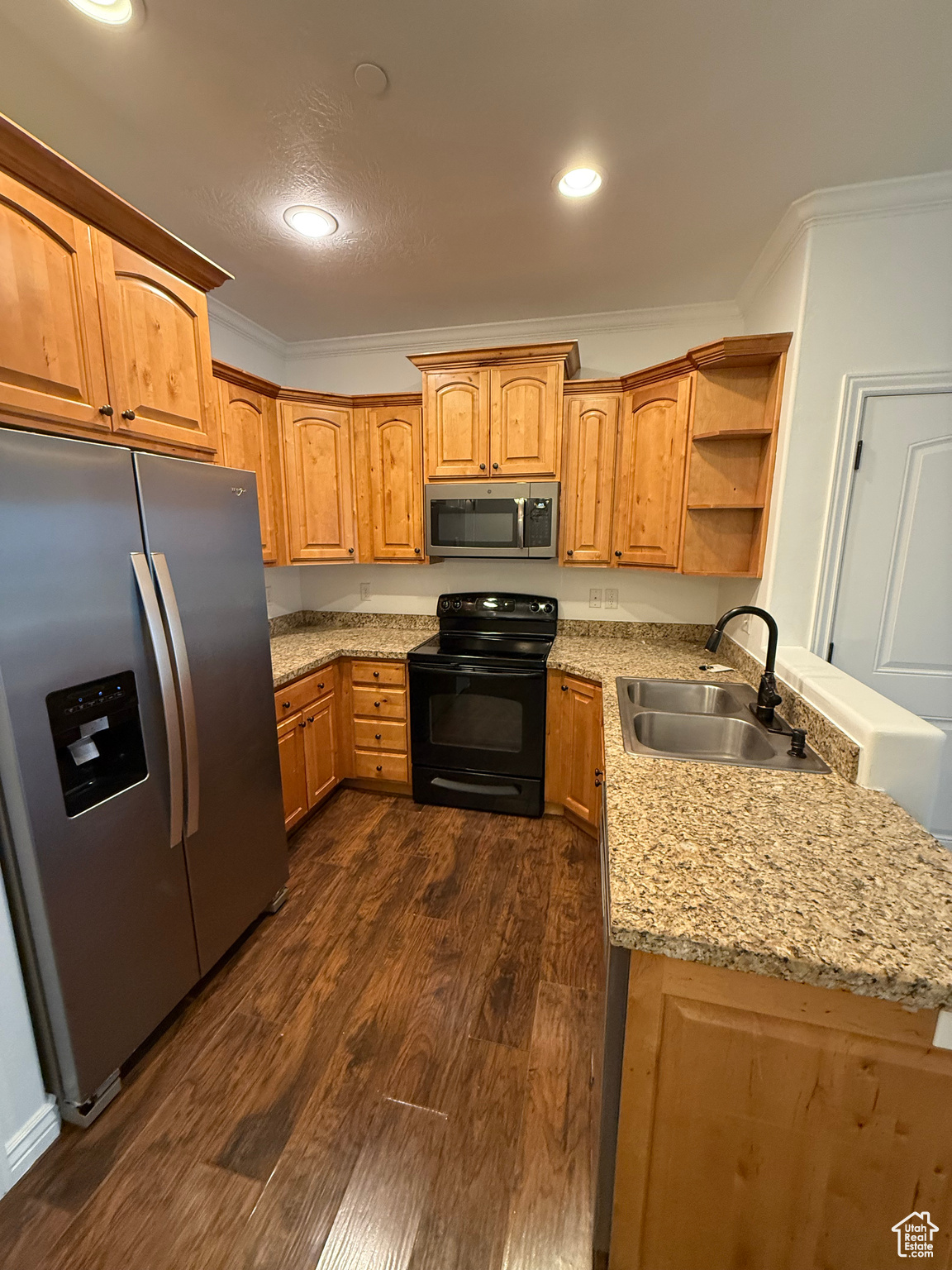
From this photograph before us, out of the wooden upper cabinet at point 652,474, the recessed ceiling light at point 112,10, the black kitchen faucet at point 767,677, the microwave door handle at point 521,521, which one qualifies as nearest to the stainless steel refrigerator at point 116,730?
the recessed ceiling light at point 112,10

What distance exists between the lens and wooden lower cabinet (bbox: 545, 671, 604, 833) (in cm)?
232

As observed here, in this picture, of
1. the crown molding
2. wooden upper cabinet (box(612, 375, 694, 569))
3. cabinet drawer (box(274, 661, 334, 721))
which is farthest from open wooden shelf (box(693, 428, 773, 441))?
the crown molding

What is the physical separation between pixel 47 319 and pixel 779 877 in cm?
205

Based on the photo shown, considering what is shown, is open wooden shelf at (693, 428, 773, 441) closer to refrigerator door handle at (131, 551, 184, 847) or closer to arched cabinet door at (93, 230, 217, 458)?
arched cabinet door at (93, 230, 217, 458)

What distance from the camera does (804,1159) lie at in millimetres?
792

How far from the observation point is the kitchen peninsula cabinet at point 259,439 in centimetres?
238

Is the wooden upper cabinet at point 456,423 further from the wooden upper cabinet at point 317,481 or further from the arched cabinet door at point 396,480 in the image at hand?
the wooden upper cabinet at point 317,481

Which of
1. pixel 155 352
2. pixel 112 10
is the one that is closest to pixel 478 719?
pixel 155 352

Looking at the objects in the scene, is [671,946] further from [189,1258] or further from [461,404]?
[461,404]

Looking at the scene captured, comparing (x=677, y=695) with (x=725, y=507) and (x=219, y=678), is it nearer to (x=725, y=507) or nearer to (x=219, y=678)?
(x=725, y=507)

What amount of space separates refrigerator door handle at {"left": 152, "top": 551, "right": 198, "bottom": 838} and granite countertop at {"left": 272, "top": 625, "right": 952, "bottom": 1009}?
47.4 inches

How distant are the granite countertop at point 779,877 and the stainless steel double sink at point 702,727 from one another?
58 mm

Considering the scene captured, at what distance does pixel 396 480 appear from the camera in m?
2.87

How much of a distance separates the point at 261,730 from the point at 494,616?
5.18ft
